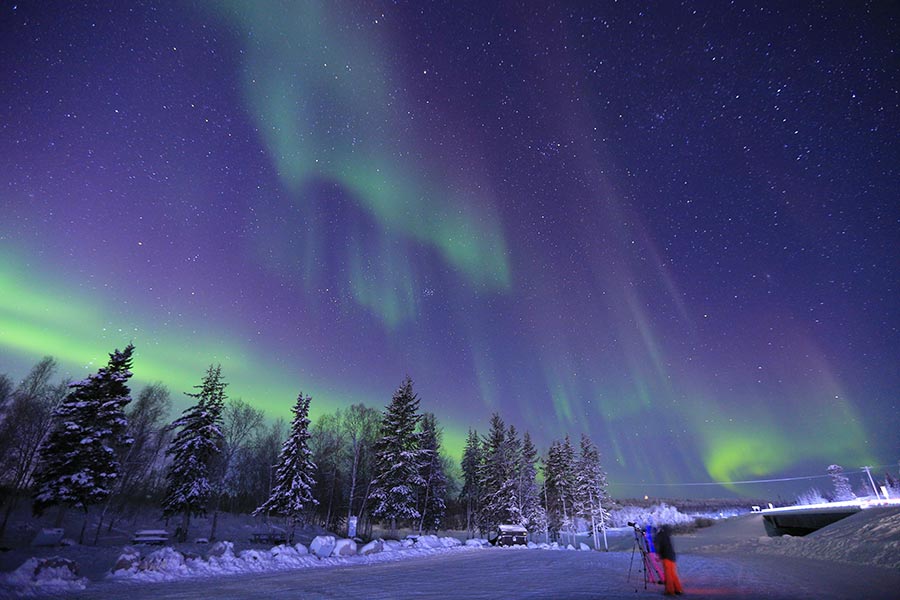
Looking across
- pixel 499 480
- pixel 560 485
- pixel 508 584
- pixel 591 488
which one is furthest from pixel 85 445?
pixel 591 488

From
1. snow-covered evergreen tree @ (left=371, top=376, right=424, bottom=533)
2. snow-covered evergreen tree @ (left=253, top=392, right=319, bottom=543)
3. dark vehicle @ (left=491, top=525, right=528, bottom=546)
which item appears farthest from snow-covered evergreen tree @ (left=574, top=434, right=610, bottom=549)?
snow-covered evergreen tree @ (left=253, top=392, right=319, bottom=543)

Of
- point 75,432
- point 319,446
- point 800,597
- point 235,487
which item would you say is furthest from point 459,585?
point 235,487

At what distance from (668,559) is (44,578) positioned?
15312mm

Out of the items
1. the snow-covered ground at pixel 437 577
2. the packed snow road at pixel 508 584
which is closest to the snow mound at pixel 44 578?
the snow-covered ground at pixel 437 577

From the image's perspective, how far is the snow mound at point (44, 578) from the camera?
884 centimetres

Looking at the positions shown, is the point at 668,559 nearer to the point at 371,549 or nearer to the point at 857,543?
the point at 857,543

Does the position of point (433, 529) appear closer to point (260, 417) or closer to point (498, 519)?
point (498, 519)

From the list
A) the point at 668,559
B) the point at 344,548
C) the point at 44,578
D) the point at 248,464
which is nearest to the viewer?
the point at 44,578

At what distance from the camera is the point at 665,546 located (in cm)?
986

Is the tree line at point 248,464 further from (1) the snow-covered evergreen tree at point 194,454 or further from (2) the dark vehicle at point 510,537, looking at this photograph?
(2) the dark vehicle at point 510,537

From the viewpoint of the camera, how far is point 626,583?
1112 centimetres

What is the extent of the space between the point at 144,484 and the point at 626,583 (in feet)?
191

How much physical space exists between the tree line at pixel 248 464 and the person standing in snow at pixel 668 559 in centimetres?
1991

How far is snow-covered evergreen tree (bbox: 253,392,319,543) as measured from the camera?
103 ft
